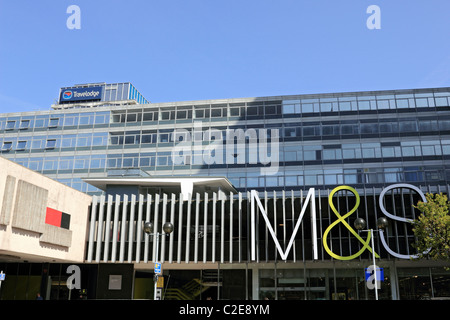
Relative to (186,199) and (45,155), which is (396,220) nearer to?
(186,199)

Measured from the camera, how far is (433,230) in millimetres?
29828

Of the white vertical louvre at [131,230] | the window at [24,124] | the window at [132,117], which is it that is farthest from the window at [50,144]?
the white vertical louvre at [131,230]

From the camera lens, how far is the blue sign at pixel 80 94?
11031cm

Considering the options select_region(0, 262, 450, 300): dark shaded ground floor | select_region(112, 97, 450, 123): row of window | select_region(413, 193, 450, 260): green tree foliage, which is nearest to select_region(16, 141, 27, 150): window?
select_region(112, 97, 450, 123): row of window

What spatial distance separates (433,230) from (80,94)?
9802 centimetres

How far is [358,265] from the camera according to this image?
116 feet

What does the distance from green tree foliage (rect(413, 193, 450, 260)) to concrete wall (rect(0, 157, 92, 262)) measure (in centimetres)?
2577

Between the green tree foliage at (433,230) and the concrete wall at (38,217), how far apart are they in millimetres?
25770

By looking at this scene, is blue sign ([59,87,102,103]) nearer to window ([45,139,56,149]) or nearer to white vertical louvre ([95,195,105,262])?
window ([45,139,56,149])

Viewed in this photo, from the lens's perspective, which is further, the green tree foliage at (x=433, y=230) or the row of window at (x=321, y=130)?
the row of window at (x=321, y=130)

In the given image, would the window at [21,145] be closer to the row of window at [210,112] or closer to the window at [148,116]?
the row of window at [210,112]

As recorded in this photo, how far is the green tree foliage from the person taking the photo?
96.0ft

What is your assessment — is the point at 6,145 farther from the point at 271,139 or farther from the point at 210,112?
the point at 271,139

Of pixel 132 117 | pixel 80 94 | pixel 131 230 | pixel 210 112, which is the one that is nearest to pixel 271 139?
pixel 210 112
